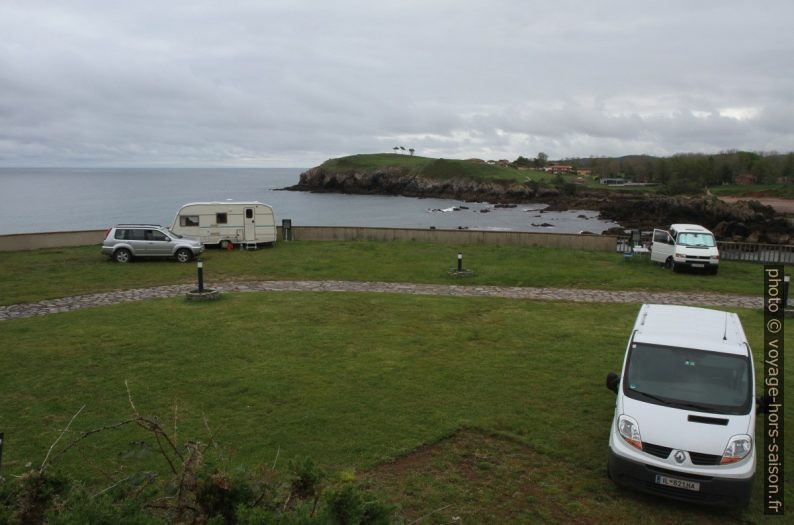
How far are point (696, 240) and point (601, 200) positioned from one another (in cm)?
8661

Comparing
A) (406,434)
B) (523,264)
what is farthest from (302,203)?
(406,434)

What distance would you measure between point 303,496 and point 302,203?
10537 cm

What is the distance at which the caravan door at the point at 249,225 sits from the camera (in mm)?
27078

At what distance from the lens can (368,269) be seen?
73.7 feet

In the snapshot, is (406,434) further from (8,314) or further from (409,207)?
(409,207)

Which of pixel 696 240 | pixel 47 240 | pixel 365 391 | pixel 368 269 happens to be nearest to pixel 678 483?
pixel 365 391

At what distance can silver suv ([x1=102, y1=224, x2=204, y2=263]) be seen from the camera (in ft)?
77.5

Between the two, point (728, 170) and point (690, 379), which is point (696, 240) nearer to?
point (690, 379)

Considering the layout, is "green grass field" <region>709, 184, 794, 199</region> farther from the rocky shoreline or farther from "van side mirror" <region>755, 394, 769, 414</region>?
"van side mirror" <region>755, 394, 769, 414</region>

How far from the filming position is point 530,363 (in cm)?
1152

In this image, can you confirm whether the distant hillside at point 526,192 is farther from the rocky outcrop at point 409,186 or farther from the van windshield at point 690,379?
the van windshield at point 690,379

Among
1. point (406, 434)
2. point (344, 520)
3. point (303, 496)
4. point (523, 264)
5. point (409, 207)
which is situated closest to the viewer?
point (344, 520)

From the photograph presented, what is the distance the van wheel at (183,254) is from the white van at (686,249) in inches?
738

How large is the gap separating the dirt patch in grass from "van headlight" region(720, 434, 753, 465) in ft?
2.16
